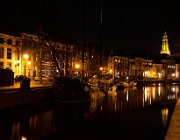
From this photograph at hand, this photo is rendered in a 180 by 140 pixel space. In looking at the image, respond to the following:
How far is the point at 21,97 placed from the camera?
2428 centimetres

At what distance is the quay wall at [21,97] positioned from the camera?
71.8 feet

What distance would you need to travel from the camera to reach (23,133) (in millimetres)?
15547

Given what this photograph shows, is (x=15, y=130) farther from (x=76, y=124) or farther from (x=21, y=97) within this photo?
(x=21, y=97)

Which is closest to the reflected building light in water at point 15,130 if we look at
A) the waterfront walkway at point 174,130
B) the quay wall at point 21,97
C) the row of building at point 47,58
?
the quay wall at point 21,97

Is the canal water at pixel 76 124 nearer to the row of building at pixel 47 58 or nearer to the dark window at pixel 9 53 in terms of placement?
the row of building at pixel 47 58

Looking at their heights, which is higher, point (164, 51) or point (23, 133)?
point (164, 51)

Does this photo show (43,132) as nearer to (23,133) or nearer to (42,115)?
(23,133)

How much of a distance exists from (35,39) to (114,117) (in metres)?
36.5

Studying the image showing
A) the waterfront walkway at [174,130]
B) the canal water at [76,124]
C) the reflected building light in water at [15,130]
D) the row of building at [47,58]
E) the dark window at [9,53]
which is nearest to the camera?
the waterfront walkway at [174,130]

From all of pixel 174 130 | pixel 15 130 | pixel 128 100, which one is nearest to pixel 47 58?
pixel 128 100

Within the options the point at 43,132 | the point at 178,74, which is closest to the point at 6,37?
the point at 43,132

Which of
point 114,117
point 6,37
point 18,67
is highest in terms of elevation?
point 6,37

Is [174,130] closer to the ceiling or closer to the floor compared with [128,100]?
closer to the ceiling

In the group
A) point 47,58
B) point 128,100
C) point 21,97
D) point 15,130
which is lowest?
point 128,100
